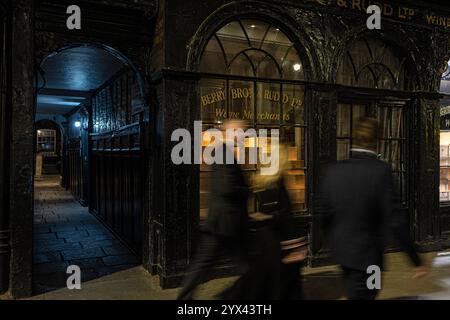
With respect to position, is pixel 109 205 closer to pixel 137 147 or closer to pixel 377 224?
pixel 137 147

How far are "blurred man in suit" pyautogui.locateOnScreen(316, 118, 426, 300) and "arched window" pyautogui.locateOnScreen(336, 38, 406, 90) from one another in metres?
4.04

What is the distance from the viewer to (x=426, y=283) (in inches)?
232

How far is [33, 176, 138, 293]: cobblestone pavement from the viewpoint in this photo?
20.6 feet

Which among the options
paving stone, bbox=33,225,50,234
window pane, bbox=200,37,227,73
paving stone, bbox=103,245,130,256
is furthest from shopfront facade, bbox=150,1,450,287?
paving stone, bbox=33,225,50,234

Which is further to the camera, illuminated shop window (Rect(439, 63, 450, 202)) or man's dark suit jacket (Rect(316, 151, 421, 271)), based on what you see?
illuminated shop window (Rect(439, 63, 450, 202))

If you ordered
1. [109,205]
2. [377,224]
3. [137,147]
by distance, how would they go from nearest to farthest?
[377,224], [137,147], [109,205]

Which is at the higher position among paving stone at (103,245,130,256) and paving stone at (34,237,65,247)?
paving stone at (34,237,65,247)

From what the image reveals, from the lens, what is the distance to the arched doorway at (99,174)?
6717 millimetres

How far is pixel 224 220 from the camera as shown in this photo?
379 cm

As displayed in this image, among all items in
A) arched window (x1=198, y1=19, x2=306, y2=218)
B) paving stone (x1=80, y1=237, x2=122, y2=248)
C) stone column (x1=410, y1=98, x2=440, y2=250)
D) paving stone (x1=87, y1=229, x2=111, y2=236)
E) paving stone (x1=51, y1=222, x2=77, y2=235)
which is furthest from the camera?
paving stone (x1=51, y1=222, x2=77, y2=235)

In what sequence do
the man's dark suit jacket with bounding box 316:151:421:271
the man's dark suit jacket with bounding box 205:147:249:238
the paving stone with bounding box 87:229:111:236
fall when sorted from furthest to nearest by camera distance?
1. the paving stone with bounding box 87:229:111:236
2. the man's dark suit jacket with bounding box 205:147:249:238
3. the man's dark suit jacket with bounding box 316:151:421:271

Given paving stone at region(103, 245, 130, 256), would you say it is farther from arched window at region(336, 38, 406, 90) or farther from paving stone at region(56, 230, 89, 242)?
arched window at region(336, 38, 406, 90)
